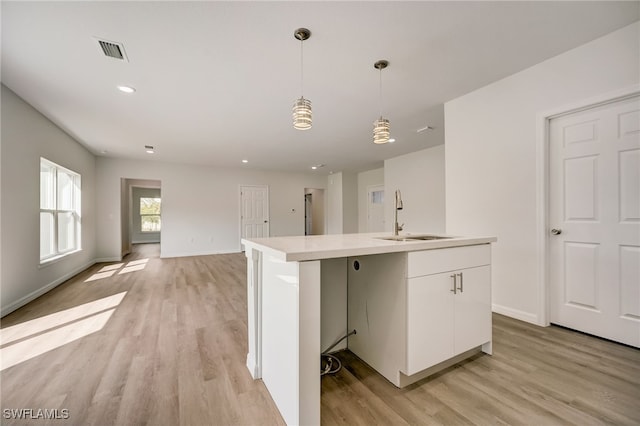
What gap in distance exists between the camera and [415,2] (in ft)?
5.67

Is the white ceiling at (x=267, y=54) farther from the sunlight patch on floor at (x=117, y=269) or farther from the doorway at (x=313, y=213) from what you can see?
the doorway at (x=313, y=213)

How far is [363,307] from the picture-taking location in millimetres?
1895

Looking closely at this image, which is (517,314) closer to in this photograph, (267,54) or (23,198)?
(267,54)

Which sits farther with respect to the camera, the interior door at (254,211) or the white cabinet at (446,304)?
the interior door at (254,211)

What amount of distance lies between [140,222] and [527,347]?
41.6ft

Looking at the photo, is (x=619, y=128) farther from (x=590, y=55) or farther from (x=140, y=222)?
(x=140, y=222)

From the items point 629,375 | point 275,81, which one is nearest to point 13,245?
point 275,81

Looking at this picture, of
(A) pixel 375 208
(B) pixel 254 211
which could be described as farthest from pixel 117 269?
(A) pixel 375 208

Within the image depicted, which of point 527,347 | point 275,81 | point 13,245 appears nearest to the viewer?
point 527,347

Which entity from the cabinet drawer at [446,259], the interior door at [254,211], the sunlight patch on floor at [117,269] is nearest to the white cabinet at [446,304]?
the cabinet drawer at [446,259]

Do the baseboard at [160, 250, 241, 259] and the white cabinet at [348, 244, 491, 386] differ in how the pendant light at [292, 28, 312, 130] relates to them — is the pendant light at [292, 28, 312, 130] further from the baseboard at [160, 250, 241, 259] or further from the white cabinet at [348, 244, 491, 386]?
the baseboard at [160, 250, 241, 259]

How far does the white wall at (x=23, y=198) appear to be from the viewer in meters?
2.83

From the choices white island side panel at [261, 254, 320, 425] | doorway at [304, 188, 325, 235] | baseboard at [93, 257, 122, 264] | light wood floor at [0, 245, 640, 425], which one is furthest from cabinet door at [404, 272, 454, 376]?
doorway at [304, 188, 325, 235]

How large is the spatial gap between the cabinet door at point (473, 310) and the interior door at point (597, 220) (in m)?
1.12
